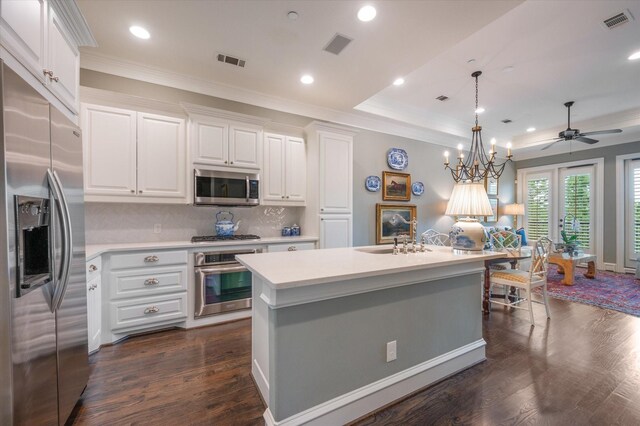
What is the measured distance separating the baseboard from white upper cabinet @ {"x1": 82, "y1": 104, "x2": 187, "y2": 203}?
2547mm

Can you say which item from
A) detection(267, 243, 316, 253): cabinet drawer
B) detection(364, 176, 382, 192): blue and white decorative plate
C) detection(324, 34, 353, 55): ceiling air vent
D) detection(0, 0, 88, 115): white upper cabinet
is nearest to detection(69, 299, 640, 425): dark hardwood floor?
detection(267, 243, 316, 253): cabinet drawer

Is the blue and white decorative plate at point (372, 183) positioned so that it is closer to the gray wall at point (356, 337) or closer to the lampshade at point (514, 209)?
the gray wall at point (356, 337)

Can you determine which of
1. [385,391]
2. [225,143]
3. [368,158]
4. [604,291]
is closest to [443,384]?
[385,391]

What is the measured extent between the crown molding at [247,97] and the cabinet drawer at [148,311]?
2.45 metres

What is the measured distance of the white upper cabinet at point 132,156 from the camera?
269 centimetres

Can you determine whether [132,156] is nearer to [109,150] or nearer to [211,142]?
[109,150]

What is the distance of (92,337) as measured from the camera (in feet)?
7.46

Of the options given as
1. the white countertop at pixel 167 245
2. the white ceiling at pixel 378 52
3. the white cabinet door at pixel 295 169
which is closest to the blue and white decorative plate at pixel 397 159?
the white ceiling at pixel 378 52

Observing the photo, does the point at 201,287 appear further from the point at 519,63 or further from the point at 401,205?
the point at 519,63

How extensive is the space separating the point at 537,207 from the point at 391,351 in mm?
7460

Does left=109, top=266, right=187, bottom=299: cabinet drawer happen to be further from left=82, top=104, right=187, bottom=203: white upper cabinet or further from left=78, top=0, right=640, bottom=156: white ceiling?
left=78, top=0, right=640, bottom=156: white ceiling

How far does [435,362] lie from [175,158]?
3233mm

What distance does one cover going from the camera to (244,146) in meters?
3.40

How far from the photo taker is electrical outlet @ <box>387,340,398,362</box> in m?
1.77
